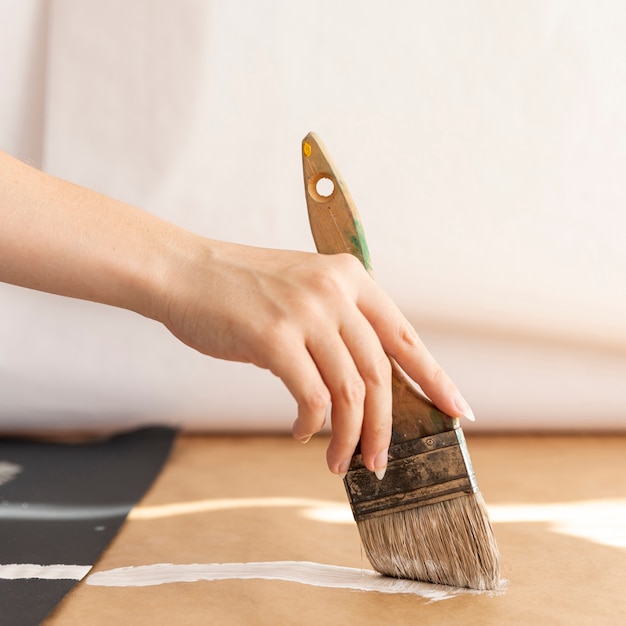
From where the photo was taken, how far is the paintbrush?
104 centimetres

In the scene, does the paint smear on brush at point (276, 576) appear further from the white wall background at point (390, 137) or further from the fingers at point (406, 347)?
the white wall background at point (390, 137)

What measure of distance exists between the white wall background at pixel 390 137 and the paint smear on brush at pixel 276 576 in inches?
32.0

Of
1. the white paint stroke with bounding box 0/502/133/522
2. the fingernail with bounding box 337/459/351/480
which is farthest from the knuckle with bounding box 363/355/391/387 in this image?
the white paint stroke with bounding box 0/502/133/522

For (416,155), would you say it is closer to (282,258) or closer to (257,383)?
(257,383)

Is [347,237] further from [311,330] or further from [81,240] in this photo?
[81,240]

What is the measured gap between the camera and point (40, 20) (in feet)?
6.43

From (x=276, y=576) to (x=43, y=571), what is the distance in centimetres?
31

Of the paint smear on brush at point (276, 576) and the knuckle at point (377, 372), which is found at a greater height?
the knuckle at point (377, 372)

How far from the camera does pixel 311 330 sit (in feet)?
3.04

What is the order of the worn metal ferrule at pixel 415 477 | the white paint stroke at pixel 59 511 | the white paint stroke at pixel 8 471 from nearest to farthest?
1. the worn metal ferrule at pixel 415 477
2. the white paint stroke at pixel 59 511
3. the white paint stroke at pixel 8 471

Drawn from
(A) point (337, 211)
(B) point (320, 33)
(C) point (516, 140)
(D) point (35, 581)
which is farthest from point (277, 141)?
(D) point (35, 581)

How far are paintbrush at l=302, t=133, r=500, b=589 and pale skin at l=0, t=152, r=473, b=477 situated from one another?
0.14 feet

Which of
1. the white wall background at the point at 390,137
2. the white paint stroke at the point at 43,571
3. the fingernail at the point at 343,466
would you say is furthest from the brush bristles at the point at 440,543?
the white wall background at the point at 390,137

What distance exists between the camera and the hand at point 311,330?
927 millimetres
